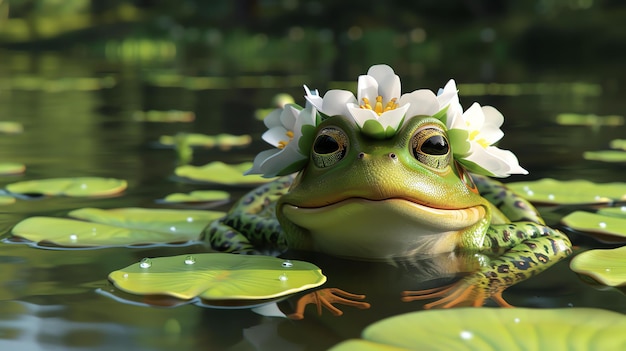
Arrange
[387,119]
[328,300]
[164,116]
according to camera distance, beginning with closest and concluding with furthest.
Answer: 1. [328,300]
2. [387,119]
3. [164,116]

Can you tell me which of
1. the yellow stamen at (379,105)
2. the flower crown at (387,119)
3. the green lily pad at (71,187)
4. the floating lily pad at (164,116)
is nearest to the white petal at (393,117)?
the flower crown at (387,119)

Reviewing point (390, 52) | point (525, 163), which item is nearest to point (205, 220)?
point (525, 163)

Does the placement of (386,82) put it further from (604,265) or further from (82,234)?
(82,234)

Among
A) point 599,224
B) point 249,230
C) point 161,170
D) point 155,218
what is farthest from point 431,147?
point 161,170

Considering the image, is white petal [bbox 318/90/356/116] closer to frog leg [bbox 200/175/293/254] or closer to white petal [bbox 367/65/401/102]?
white petal [bbox 367/65/401/102]

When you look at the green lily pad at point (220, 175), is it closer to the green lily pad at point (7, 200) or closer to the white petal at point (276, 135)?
the green lily pad at point (7, 200)

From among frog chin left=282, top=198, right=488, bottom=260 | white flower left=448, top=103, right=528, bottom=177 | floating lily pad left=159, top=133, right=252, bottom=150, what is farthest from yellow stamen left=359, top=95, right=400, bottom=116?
floating lily pad left=159, top=133, right=252, bottom=150
